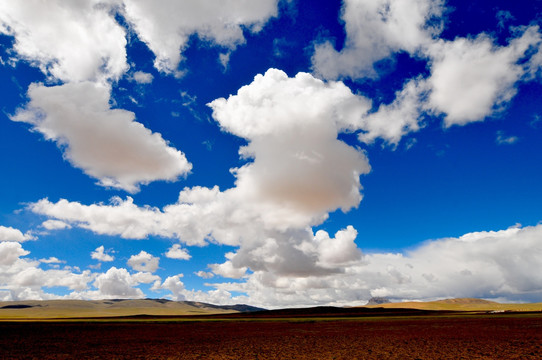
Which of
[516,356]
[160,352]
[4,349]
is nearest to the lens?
[516,356]

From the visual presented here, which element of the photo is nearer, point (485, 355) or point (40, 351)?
point (485, 355)

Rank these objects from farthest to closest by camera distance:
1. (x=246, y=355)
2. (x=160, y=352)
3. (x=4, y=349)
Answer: (x=4, y=349)
(x=160, y=352)
(x=246, y=355)

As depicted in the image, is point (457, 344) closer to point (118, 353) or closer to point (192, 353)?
point (192, 353)

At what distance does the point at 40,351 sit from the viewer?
3362 centimetres

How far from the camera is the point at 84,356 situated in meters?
30.7

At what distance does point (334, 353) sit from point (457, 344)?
14542mm

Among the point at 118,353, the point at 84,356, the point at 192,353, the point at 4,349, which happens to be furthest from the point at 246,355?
the point at 4,349

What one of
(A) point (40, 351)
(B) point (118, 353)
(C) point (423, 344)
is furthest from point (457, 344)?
(A) point (40, 351)

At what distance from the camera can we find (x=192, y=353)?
32.1m

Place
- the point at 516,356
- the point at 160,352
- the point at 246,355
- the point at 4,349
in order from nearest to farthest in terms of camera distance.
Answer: the point at 516,356, the point at 246,355, the point at 160,352, the point at 4,349

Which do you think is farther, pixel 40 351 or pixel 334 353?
pixel 40 351

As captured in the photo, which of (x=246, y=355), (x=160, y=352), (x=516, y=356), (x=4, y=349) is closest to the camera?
(x=516, y=356)

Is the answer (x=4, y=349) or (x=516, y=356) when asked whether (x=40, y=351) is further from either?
(x=516, y=356)

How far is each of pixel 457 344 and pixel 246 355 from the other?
21.9m
